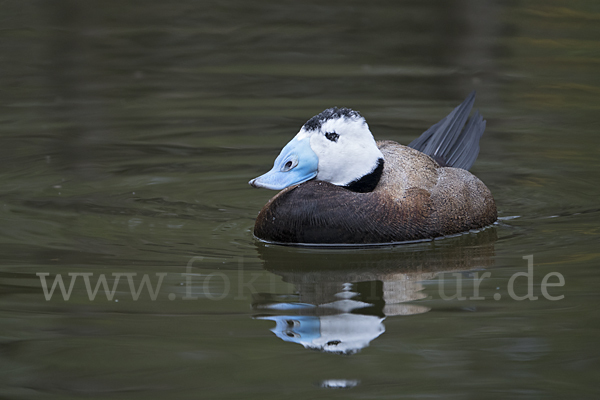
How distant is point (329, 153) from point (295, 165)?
0.75 ft

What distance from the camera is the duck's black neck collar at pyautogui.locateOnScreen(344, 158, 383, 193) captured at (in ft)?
19.1

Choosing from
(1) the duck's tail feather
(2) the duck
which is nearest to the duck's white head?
(2) the duck

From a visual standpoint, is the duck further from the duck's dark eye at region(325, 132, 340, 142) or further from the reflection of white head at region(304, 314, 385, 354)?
the reflection of white head at region(304, 314, 385, 354)

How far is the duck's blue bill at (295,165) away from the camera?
555cm

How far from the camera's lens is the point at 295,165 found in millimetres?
5605

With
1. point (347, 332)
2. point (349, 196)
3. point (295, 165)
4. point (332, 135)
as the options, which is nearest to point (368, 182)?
point (349, 196)

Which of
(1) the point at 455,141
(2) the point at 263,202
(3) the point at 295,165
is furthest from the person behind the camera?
(1) the point at 455,141

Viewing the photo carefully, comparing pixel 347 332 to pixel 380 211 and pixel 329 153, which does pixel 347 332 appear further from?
pixel 329 153

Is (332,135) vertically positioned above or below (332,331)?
above

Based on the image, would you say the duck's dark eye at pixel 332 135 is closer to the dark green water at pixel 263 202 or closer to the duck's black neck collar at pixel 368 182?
the duck's black neck collar at pixel 368 182

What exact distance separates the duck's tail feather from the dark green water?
14.7 inches

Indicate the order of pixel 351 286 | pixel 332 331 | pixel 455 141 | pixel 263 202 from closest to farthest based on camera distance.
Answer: pixel 332 331
pixel 351 286
pixel 263 202
pixel 455 141

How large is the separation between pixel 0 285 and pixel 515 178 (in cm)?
406

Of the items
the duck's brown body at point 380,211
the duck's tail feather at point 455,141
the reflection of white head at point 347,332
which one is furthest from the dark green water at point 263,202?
the duck's tail feather at point 455,141
